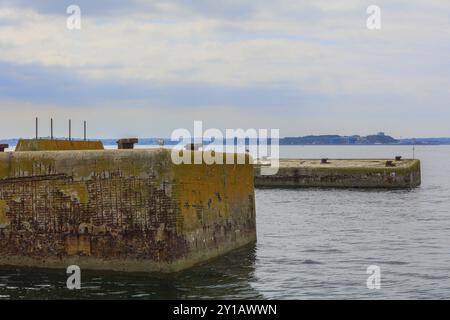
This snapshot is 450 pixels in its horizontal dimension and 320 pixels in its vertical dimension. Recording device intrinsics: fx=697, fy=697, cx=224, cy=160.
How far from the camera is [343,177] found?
45.7 metres

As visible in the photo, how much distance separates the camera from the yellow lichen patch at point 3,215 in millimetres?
14227

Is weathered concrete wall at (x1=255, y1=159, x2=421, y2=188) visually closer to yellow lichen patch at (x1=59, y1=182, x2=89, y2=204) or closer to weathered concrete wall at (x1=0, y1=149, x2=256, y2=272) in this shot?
weathered concrete wall at (x1=0, y1=149, x2=256, y2=272)

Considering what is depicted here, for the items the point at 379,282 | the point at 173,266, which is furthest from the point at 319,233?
the point at 173,266

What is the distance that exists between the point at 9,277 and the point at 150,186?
3.55m

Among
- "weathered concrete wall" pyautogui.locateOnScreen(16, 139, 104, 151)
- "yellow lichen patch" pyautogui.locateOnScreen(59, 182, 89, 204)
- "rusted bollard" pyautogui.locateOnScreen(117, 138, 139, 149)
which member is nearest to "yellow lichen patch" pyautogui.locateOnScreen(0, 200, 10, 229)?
"yellow lichen patch" pyautogui.locateOnScreen(59, 182, 89, 204)

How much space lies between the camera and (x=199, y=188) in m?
14.4

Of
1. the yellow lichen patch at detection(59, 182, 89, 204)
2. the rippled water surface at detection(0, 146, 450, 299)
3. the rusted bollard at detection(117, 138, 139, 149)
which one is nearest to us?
the rippled water surface at detection(0, 146, 450, 299)

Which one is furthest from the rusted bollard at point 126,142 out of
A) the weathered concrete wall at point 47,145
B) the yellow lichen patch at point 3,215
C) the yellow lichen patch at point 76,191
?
the yellow lichen patch at point 3,215

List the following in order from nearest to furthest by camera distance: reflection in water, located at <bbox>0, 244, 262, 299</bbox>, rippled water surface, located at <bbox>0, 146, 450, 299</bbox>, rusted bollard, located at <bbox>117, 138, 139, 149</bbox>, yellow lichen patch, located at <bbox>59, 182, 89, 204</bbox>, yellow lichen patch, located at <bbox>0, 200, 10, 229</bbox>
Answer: reflection in water, located at <bbox>0, 244, 262, 299</bbox> < rippled water surface, located at <bbox>0, 146, 450, 299</bbox> < yellow lichen patch, located at <bbox>59, 182, 89, 204</bbox> < yellow lichen patch, located at <bbox>0, 200, 10, 229</bbox> < rusted bollard, located at <bbox>117, 138, 139, 149</bbox>

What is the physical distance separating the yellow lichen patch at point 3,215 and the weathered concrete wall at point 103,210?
20 mm

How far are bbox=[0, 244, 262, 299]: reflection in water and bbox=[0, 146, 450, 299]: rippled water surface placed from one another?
0.02 metres

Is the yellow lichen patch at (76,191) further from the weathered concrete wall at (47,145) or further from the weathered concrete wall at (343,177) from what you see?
the weathered concrete wall at (343,177)

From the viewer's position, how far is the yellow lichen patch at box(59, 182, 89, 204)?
532 inches
